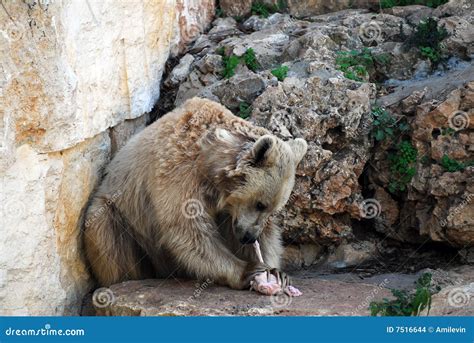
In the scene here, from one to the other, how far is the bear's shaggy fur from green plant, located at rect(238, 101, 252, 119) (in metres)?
1.14

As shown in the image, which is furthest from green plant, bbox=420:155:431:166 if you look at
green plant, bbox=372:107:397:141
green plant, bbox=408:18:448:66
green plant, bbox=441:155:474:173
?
green plant, bbox=408:18:448:66

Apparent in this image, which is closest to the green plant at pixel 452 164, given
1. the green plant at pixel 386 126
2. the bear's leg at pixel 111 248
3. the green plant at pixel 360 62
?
the green plant at pixel 386 126

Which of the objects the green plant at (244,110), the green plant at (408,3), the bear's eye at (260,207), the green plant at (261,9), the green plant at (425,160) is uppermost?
the green plant at (408,3)

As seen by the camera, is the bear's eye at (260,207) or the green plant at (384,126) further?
the green plant at (384,126)

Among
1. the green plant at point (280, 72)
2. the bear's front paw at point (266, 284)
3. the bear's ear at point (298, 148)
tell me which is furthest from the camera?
the green plant at point (280, 72)

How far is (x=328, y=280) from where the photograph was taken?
8266 mm

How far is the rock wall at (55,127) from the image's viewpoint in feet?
22.1

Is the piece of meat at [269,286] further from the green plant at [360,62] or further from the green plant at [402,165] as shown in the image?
the green plant at [360,62]

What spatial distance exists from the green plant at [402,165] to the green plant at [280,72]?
1580 millimetres

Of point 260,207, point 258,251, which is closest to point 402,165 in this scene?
point 258,251

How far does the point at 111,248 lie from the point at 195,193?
4.08 feet

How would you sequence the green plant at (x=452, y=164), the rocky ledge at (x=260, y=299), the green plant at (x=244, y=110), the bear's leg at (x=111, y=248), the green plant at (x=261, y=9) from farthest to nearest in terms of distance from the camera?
the green plant at (x=261, y=9), the green plant at (x=244, y=110), the green plant at (x=452, y=164), the bear's leg at (x=111, y=248), the rocky ledge at (x=260, y=299)

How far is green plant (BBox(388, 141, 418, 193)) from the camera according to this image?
8.92 metres

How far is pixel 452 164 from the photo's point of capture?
8.66 m
